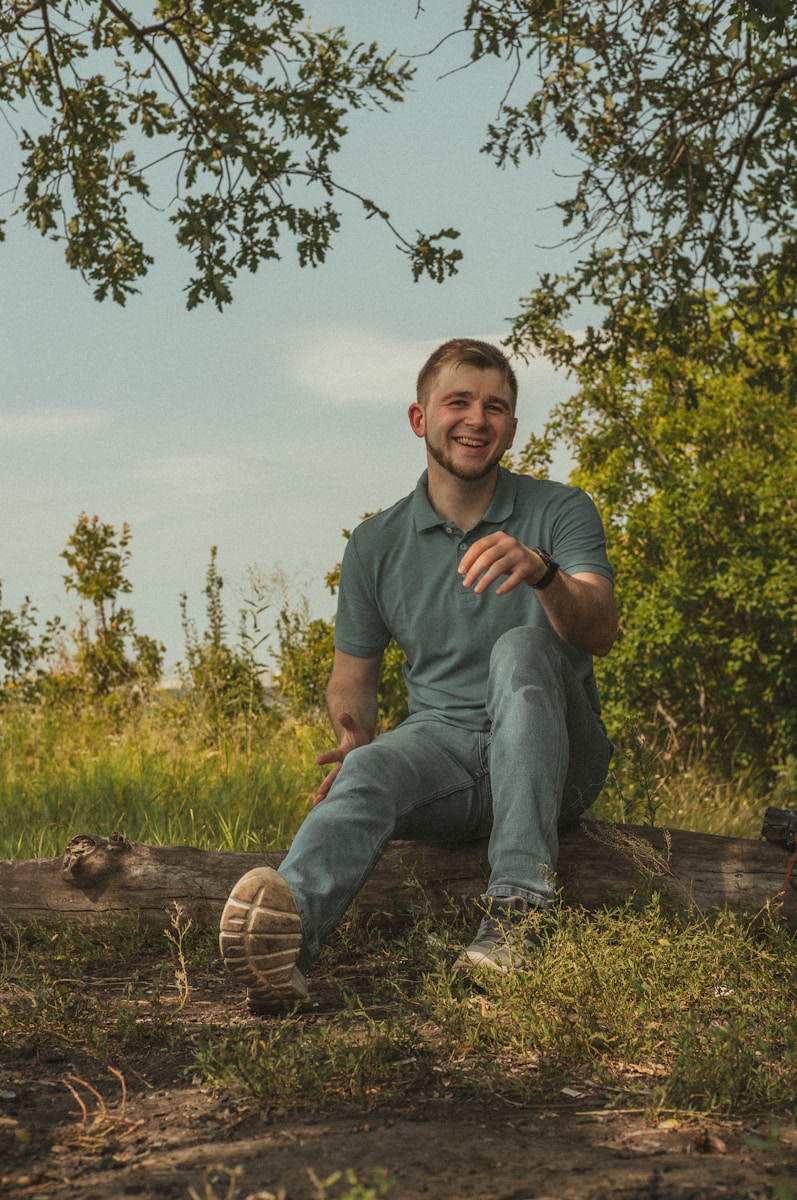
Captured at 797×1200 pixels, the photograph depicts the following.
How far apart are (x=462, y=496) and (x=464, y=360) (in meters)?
0.49

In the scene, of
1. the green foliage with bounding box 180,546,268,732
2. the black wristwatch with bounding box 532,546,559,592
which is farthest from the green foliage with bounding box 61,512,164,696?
the black wristwatch with bounding box 532,546,559,592

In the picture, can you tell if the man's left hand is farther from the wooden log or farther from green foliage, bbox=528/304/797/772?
green foliage, bbox=528/304/797/772

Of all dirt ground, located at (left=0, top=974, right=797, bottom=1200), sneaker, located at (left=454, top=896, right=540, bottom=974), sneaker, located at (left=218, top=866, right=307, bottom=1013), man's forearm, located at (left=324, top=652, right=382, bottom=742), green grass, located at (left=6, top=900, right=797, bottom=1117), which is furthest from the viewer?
man's forearm, located at (left=324, top=652, right=382, bottom=742)

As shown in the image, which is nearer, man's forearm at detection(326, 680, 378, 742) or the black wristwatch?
the black wristwatch

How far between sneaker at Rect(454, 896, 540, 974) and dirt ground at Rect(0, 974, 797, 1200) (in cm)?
56

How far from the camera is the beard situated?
13.9 ft

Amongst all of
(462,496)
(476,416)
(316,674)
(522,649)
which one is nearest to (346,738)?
(522,649)

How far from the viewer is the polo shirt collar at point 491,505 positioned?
4305 mm

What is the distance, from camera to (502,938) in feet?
11.1

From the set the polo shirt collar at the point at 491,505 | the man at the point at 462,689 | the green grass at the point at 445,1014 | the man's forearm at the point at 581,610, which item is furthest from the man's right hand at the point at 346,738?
the man's forearm at the point at 581,610

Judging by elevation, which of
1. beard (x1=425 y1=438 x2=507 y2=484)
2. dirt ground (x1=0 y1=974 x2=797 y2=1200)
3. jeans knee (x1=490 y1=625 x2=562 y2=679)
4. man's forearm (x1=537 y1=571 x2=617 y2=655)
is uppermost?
beard (x1=425 y1=438 x2=507 y2=484)

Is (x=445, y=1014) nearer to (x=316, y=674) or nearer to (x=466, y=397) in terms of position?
(x=466, y=397)

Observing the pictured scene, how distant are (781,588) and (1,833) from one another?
5889 millimetres

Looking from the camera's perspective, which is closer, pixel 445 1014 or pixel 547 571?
pixel 445 1014
